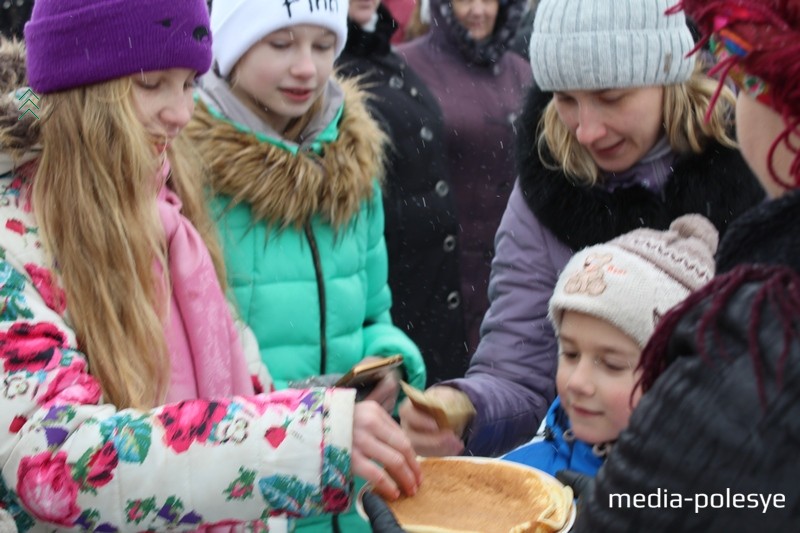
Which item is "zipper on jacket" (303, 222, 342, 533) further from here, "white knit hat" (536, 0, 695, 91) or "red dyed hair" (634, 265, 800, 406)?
"red dyed hair" (634, 265, 800, 406)

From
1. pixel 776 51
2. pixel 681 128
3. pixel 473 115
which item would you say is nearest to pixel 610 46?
pixel 681 128

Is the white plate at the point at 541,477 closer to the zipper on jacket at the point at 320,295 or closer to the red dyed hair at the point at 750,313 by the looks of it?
the red dyed hair at the point at 750,313

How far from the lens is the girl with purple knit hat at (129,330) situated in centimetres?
198

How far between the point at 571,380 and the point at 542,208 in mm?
614

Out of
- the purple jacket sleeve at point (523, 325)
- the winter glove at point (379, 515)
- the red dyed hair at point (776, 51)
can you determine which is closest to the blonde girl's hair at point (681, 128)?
the purple jacket sleeve at point (523, 325)

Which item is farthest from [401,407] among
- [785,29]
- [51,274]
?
[785,29]

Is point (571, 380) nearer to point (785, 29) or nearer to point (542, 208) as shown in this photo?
point (542, 208)

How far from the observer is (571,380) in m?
2.54

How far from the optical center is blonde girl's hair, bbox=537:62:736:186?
2.87 m

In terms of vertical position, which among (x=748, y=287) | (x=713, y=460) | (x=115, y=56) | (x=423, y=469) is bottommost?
(x=423, y=469)

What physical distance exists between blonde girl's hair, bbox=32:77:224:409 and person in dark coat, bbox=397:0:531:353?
2.68m

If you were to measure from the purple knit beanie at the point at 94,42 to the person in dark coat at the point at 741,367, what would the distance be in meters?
1.37

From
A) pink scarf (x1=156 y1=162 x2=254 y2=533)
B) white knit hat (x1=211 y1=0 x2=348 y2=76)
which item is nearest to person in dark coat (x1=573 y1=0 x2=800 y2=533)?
pink scarf (x1=156 y1=162 x2=254 y2=533)

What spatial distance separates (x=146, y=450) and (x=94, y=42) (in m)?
0.92
